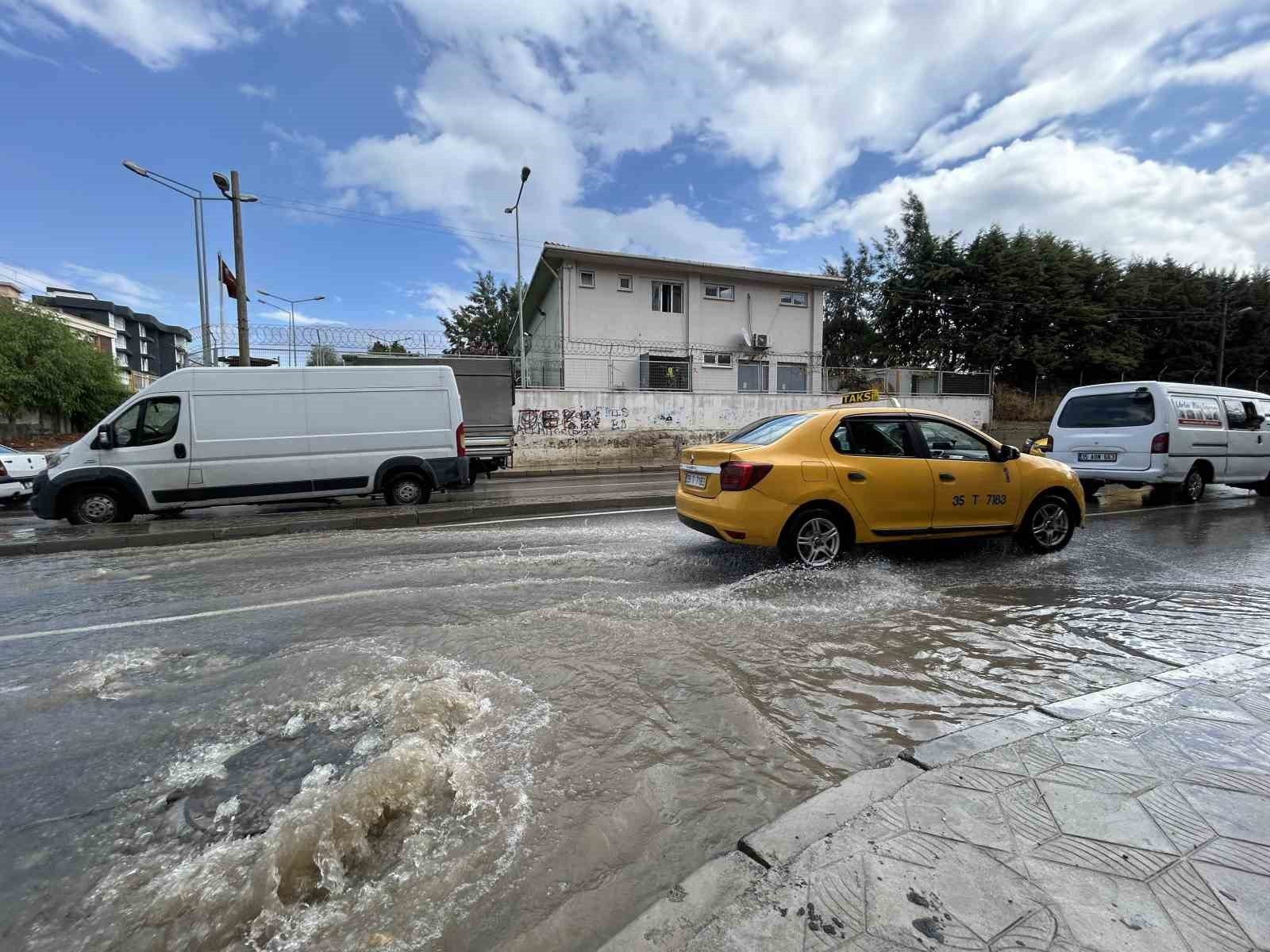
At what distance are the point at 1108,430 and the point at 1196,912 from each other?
10.3 m

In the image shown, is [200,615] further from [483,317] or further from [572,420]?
[483,317]

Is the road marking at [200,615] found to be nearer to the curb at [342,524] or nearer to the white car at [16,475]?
the curb at [342,524]

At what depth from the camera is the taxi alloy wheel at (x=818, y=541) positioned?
5.35m

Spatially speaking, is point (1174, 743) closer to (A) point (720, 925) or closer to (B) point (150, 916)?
(A) point (720, 925)

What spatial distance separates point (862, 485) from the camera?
5.45m

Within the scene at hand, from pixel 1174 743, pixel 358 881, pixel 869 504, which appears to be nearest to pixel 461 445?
pixel 869 504

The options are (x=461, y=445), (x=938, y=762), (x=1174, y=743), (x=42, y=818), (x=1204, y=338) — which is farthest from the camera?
(x=1204, y=338)

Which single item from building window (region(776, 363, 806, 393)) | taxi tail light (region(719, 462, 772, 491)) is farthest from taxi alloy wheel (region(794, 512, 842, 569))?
building window (region(776, 363, 806, 393))

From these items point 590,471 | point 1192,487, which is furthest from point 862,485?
point 590,471

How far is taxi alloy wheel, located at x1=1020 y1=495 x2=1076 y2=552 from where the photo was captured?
20.5 feet

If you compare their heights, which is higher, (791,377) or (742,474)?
(791,377)

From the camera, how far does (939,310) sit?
97.5 feet

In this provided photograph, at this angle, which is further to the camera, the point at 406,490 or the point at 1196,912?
the point at 406,490

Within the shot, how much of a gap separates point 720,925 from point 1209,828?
180cm
